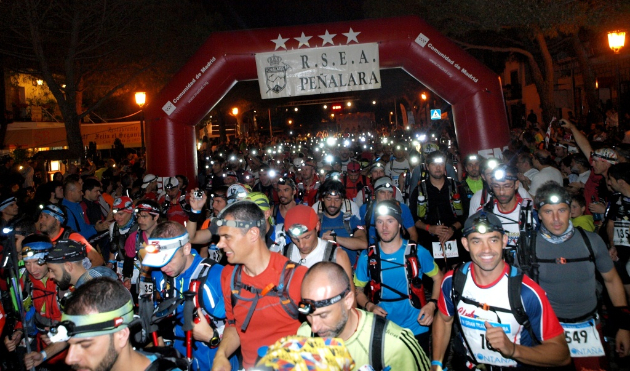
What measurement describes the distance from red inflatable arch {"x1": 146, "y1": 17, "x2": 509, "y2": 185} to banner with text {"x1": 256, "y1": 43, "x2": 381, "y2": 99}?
0.17 m

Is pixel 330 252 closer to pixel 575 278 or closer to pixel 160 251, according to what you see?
pixel 160 251

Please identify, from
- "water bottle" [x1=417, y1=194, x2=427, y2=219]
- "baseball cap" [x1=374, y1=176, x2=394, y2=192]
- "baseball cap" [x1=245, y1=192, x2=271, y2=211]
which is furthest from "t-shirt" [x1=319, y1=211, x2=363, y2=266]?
"water bottle" [x1=417, y1=194, x2=427, y2=219]

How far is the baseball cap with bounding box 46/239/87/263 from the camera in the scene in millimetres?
4797

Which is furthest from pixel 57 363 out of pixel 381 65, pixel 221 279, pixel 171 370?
pixel 381 65

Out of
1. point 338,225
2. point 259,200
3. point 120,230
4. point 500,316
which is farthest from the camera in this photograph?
point 120,230

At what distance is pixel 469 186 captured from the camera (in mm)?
8828

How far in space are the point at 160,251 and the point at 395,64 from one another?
A: 9.24 metres

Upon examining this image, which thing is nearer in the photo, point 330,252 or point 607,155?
point 330,252

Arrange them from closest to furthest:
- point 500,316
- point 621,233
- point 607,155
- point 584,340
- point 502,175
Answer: point 500,316 → point 584,340 → point 621,233 → point 502,175 → point 607,155

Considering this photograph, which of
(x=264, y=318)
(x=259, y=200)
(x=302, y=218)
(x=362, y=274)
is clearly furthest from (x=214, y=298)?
(x=259, y=200)

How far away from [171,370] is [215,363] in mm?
578

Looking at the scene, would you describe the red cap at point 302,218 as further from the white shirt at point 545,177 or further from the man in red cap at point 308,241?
the white shirt at point 545,177

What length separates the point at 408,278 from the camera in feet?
15.7

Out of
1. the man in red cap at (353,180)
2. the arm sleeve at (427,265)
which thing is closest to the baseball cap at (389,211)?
the arm sleeve at (427,265)
